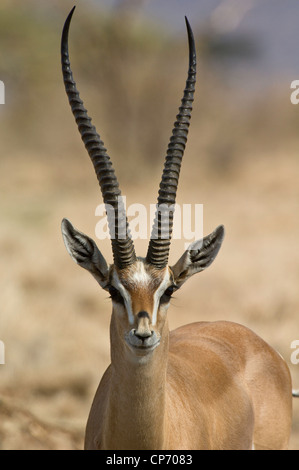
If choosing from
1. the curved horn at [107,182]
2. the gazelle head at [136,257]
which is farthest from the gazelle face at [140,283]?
the curved horn at [107,182]

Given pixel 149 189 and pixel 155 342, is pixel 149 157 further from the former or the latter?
pixel 155 342

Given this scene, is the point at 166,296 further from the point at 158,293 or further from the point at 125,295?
the point at 125,295

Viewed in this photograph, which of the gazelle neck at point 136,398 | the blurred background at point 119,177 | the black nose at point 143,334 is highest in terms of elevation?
the blurred background at point 119,177

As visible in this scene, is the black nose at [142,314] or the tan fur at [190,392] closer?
the black nose at [142,314]

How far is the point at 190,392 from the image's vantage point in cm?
614

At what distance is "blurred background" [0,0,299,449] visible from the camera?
1283cm

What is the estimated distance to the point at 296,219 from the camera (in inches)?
838

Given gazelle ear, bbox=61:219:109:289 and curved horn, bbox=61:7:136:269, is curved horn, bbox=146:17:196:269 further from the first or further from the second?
gazelle ear, bbox=61:219:109:289

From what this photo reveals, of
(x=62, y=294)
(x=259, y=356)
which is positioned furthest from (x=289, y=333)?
(x=259, y=356)

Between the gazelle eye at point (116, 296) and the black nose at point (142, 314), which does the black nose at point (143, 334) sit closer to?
the black nose at point (142, 314)

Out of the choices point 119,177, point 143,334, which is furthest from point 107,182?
point 119,177

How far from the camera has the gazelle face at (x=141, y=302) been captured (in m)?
4.76

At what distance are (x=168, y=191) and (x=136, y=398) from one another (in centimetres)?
155

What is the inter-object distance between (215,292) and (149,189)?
432 inches
